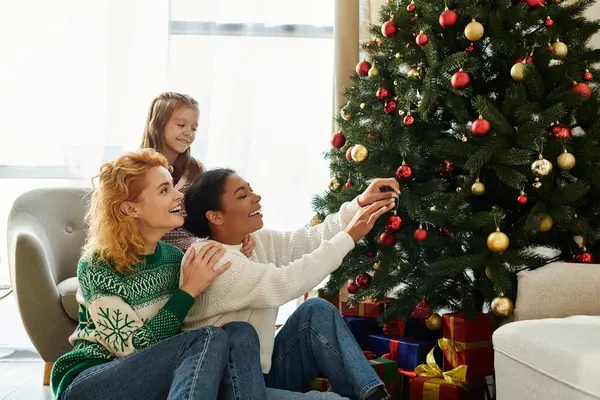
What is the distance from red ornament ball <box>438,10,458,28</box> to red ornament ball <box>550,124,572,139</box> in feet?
1.37

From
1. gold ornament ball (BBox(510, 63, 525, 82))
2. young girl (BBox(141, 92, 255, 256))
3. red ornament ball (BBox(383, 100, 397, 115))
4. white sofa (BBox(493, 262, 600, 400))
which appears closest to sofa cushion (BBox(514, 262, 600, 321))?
white sofa (BBox(493, 262, 600, 400))

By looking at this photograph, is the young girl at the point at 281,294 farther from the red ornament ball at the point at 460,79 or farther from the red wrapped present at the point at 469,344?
the red wrapped present at the point at 469,344

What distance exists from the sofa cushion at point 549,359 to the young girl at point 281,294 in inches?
12.0

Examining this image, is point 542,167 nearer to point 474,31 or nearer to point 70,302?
point 474,31

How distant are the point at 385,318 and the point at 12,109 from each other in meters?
2.28

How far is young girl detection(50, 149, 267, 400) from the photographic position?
1.57 m

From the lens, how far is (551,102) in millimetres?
2033

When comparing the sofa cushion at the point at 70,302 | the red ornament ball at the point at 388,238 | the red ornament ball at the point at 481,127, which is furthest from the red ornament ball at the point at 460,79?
the sofa cushion at the point at 70,302

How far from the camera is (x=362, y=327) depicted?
2523 mm

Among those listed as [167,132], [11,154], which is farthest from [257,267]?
[11,154]

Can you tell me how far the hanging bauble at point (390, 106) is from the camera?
2195 millimetres

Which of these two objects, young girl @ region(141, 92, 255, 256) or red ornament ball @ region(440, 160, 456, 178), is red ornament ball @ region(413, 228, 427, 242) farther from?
young girl @ region(141, 92, 255, 256)

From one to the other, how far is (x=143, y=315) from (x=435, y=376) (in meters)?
0.91

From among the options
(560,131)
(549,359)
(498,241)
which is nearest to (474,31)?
(560,131)
